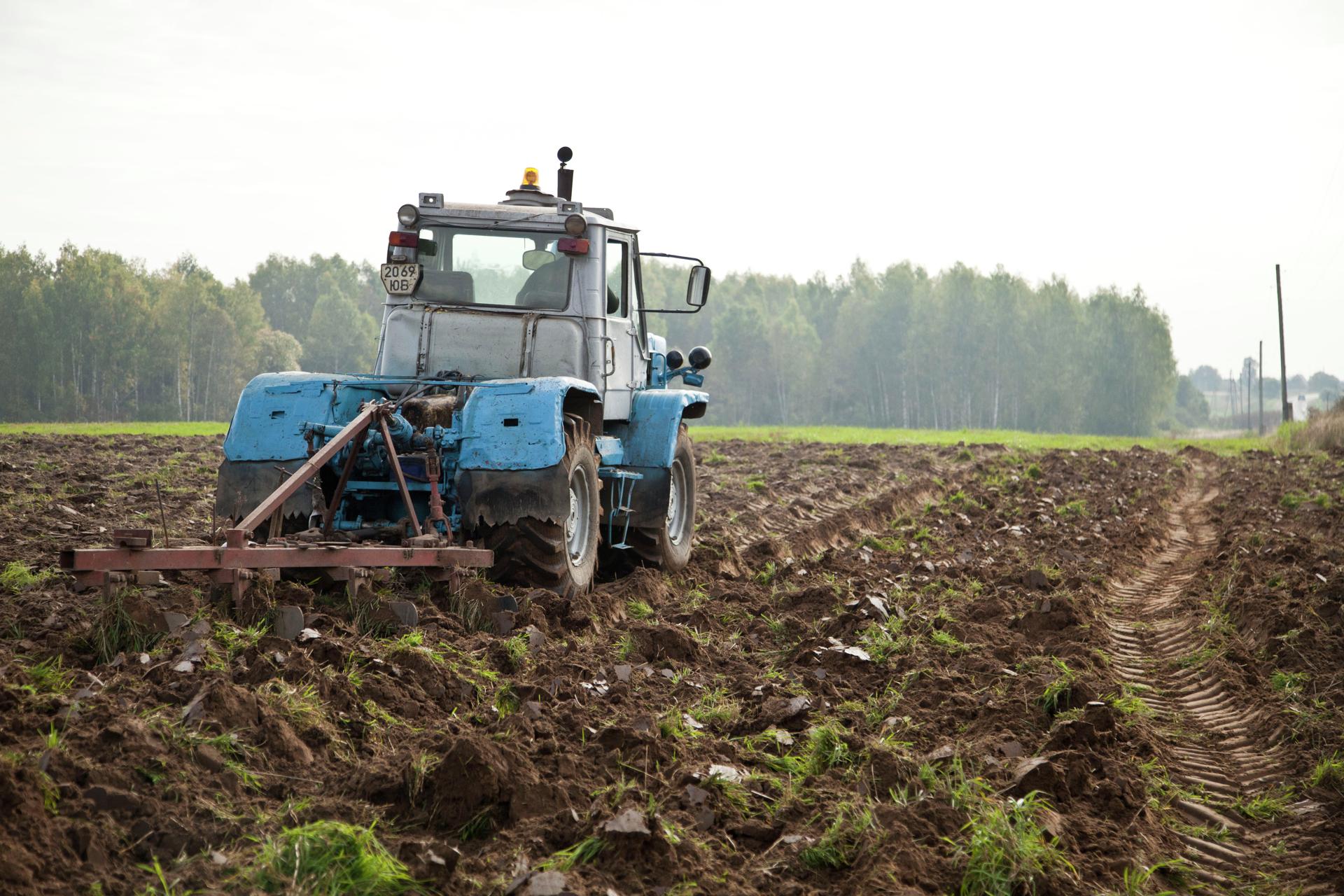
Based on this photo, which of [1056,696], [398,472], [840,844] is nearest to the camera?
[840,844]

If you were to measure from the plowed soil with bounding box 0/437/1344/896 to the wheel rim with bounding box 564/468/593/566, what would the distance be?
320mm

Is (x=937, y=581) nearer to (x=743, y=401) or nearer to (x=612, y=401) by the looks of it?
(x=612, y=401)

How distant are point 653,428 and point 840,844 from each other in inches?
224

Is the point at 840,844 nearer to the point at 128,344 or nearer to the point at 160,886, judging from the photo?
the point at 160,886

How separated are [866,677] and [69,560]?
3862 mm

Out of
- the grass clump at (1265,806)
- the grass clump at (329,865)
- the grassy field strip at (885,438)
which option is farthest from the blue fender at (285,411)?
the grassy field strip at (885,438)

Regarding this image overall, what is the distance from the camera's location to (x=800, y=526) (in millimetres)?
13352

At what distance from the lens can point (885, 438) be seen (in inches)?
1543

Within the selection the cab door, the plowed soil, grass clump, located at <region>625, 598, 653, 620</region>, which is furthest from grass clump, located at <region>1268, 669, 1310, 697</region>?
the cab door

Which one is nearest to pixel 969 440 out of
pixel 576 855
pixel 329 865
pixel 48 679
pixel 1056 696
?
pixel 1056 696

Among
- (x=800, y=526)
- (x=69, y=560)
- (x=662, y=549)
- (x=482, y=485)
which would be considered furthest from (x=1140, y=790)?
(x=800, y=526)

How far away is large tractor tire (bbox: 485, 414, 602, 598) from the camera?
7.21 meters

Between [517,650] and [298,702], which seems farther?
[517,650]

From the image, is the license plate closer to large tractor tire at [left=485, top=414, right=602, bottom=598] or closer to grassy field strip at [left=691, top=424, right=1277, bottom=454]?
large tractor tire at [left=485, top=414, right=602, bottom=598]
